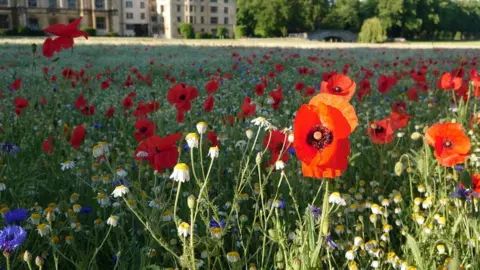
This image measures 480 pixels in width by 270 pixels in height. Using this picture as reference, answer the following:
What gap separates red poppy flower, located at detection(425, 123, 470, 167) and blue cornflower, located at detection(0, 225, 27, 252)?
1.25m

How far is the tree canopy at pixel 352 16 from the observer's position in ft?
194

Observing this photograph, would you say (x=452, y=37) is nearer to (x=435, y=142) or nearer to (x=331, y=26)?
(x=331, y=26)

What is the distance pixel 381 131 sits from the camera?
2.46m

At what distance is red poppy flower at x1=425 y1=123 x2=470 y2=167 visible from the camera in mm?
1663

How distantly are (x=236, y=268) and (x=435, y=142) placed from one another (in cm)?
80

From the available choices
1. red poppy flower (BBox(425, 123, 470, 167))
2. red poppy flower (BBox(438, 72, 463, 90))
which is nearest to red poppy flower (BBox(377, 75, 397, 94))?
red poppy flower (BBox(438, 72, 463, 90))

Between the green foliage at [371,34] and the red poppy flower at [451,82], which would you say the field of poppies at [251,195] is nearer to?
the red poppy flower at [451,82]

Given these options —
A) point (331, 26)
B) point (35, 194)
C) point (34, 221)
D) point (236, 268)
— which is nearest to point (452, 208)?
point (236, 268)

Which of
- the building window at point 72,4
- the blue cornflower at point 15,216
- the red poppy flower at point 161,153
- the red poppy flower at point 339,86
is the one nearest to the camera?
the blue cornflower at point 15,216

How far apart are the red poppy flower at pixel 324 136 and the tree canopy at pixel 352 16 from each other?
5497 centimetres

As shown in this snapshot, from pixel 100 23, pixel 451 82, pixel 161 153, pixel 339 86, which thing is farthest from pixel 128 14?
pixel 161 153

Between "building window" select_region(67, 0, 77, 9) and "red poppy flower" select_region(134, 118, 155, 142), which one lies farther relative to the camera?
"building window" select_region(67, 0, 77, 9)

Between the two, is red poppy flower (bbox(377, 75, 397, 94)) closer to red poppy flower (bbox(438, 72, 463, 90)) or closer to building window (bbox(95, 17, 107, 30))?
red poppy flower (bbox(438, 72, 463, 90))

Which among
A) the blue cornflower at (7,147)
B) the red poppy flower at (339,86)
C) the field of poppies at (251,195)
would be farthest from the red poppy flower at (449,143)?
the blue cornflower at (7,147)
